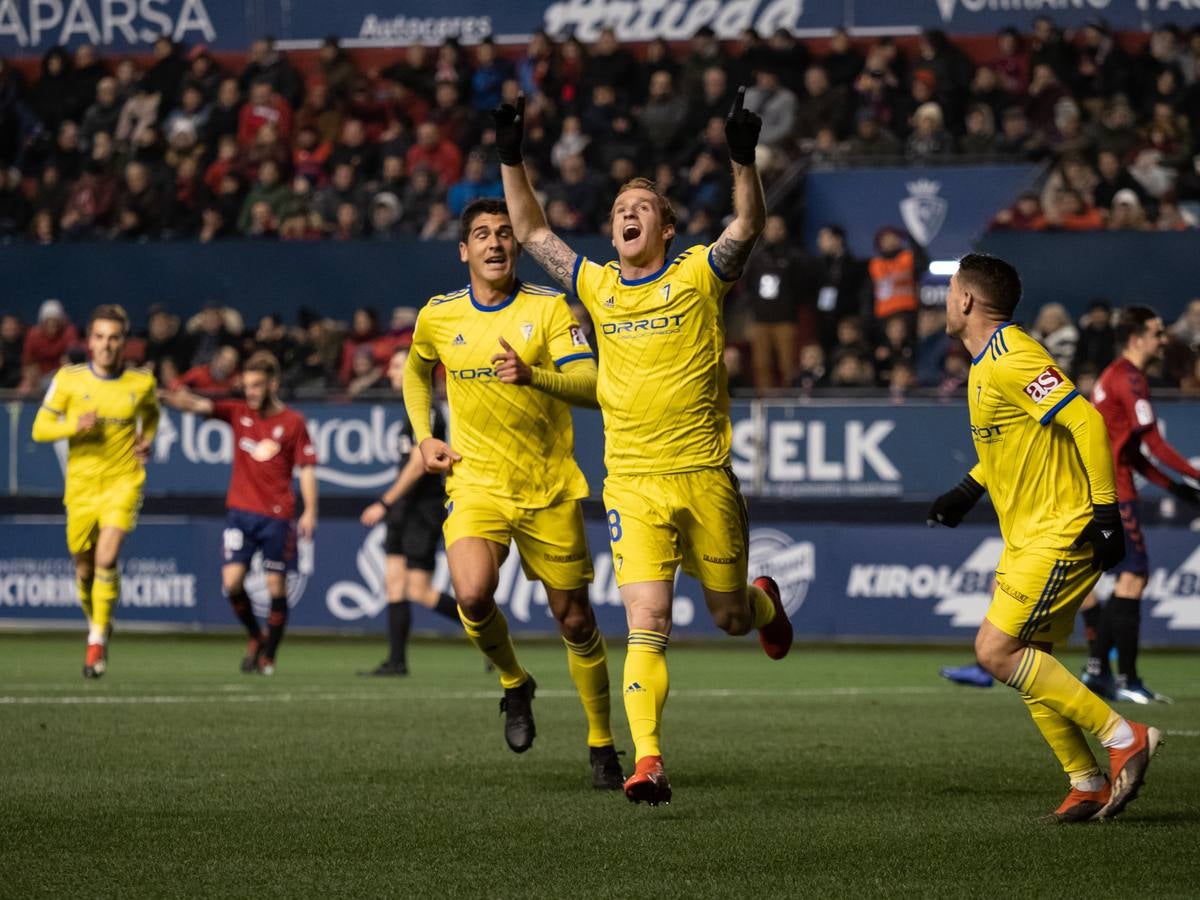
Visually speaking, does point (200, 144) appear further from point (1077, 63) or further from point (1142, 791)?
point (1142, 791)

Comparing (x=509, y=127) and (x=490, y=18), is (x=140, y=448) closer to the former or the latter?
(x=509, y=127)

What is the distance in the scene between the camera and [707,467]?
26.4 feet

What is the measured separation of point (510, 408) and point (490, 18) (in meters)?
18.1

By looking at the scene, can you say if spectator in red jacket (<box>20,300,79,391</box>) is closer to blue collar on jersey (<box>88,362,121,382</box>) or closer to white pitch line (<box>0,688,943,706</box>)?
blue collar on jersey (<box>88,362,121,382</box>)

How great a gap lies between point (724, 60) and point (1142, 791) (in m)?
16.5

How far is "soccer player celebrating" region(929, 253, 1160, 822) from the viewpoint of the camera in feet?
23.5

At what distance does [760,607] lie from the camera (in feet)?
29.8

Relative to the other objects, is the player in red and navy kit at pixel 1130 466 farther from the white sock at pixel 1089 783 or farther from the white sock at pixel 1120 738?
the white sock at pixel 1120 738

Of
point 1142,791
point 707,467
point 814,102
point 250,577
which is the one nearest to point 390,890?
point 707,467

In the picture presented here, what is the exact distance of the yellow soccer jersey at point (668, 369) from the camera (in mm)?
8023

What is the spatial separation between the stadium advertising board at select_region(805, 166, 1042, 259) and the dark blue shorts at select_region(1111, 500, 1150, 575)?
25.2 ft

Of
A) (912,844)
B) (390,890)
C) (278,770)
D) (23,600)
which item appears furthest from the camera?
(23,600)

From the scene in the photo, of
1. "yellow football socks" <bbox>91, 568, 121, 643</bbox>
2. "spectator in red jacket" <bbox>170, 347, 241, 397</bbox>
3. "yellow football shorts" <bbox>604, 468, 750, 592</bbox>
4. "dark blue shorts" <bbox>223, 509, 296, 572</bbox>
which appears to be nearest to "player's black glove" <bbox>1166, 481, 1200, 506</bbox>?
"yellow football shorts" <bbox>604, 468, 750, 592</bbox>

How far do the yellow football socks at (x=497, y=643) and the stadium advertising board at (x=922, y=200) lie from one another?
12152 millimetres
